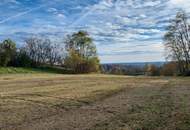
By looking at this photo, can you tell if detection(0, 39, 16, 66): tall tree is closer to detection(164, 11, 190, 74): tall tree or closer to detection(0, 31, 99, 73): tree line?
detection(0, 31, 99, 73): tree line

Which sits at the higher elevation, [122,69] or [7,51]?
[7,51]

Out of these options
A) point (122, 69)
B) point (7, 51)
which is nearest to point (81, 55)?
point (7, 51)

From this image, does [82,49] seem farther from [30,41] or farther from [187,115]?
[187,115]

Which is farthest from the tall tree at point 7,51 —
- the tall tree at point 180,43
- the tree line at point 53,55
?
the tall tree at point 180,43

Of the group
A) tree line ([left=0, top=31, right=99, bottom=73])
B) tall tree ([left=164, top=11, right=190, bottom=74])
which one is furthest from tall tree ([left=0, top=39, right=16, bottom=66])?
tall tree ([left=164, top=11, right=190, bottom=74])

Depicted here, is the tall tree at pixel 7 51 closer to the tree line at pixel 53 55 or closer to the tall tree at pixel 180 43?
the tree line at pixel 53 55

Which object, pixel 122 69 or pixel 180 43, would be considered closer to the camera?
pixel 180 43

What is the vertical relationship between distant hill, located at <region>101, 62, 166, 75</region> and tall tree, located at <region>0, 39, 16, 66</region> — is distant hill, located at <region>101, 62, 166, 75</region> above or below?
below

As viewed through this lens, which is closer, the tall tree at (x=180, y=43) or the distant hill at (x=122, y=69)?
the tall tree at (x=180, y=43)

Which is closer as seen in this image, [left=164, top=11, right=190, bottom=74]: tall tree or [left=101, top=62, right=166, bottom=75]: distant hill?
[left=164, top=11, right=190, bottom=74]: tall tree

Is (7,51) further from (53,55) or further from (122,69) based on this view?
(122,69)

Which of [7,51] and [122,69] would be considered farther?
[122,69]

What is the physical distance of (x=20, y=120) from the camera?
33.3 ft

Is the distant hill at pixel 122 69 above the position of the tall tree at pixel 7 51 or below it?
below
